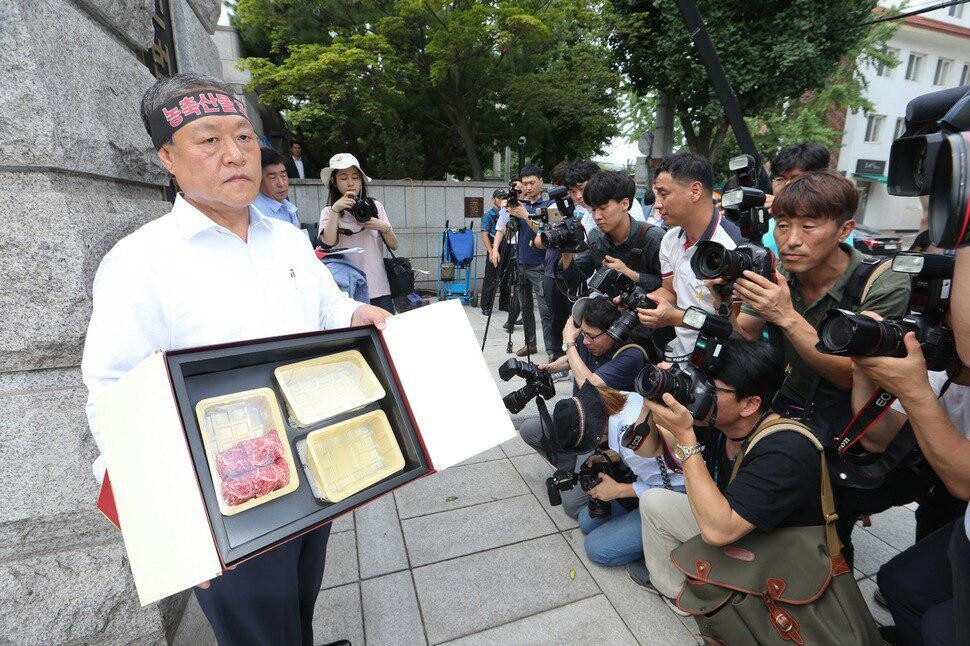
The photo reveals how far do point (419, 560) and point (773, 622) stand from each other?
5.22 ft

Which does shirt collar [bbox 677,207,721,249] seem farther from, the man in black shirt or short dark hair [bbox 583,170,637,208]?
the man in black shirt

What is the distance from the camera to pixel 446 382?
1412 millimetres

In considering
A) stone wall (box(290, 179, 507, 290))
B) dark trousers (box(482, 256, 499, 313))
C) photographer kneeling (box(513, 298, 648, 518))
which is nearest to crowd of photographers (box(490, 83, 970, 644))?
photographer kneeling (box(513, 298, 648, 518))

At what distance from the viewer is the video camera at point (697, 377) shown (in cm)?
158

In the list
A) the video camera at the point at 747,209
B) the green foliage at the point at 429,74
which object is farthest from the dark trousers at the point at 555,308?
the green foliage at the point at 429,74

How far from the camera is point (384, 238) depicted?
12.3 ft

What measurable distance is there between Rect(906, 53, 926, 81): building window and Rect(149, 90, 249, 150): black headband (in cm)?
2914

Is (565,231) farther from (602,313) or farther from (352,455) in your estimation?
(352,455)

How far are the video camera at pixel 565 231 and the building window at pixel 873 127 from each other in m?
25.1

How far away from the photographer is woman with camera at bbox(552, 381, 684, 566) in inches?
92.0

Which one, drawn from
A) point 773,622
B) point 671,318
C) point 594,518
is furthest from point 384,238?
point 773,622

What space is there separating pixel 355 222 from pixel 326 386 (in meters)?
2.54

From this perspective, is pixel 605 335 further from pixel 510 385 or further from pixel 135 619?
pixel 135 619

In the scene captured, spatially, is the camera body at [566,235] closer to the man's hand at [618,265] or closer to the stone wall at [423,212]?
the man's hand at [618,265]
